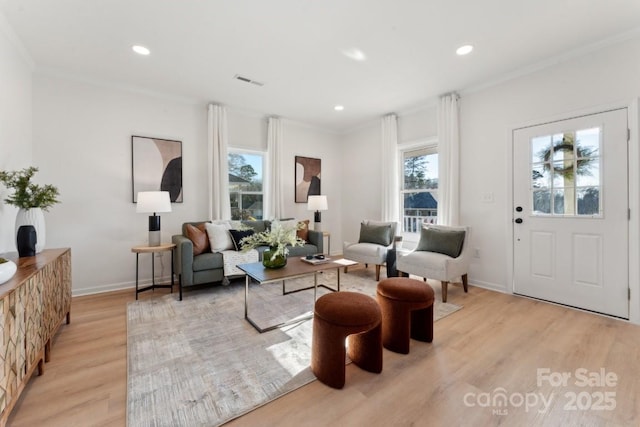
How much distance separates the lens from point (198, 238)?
11.8ft

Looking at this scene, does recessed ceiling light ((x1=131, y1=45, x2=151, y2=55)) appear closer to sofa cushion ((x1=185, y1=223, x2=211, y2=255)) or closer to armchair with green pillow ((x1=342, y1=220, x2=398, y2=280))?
sofa cushion ((x1=185, y1=223, x2=211, y2=255))

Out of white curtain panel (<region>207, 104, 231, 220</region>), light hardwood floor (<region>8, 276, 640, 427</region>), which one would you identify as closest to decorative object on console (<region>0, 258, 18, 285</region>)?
light hardwood floor (<region>8, 276, 640, 427</region>)

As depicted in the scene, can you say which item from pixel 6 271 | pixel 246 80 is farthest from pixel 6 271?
pixel 246 80

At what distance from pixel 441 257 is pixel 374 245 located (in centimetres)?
108

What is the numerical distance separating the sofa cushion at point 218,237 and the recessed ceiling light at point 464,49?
354 cm

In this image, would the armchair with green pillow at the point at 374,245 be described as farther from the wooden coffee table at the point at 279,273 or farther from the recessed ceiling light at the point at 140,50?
the recessed ceiling light at the point at 140,50

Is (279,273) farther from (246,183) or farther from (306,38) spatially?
(246,183)

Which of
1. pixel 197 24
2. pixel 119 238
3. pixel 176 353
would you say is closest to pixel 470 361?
pixel 176 353

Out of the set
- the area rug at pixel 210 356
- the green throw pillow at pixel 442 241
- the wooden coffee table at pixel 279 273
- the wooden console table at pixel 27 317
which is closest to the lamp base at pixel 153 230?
the area rug at pixel 210 356

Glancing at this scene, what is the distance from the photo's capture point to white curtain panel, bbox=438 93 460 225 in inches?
151

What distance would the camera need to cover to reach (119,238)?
3.61 m

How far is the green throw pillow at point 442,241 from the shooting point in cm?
338

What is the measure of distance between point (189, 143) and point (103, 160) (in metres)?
1.09

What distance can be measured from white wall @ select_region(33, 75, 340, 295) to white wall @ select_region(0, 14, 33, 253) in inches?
10.4
